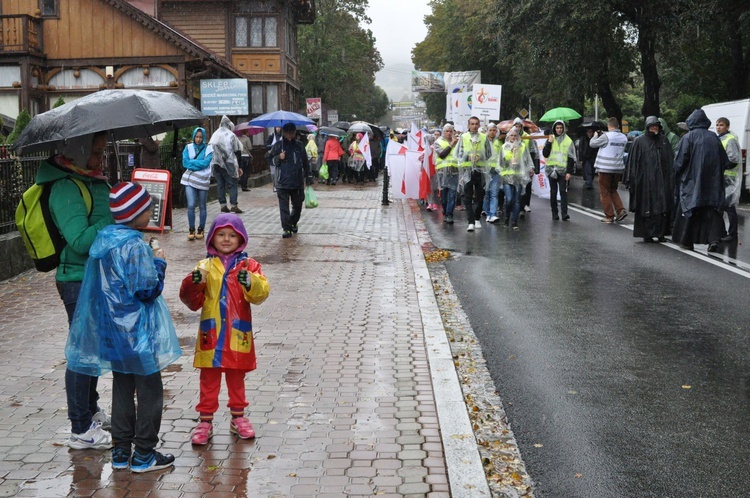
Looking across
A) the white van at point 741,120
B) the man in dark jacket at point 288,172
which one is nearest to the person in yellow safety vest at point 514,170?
the man in dark jacket at point 288,172

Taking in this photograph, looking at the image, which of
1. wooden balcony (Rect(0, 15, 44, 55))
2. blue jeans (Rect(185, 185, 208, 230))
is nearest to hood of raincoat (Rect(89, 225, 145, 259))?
blue jeans (Rect(185, 185, 208, 230))

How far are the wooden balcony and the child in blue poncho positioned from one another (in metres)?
24.2

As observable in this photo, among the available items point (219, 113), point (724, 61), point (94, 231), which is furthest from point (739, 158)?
point (724, 61)

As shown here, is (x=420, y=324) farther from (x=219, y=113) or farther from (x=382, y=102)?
(x=382, y=102)

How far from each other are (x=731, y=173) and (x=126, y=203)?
11734 mm

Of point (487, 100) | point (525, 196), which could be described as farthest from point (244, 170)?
point (525, 196)

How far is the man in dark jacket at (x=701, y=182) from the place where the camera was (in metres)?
12.6

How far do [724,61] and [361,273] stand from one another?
96.9ft

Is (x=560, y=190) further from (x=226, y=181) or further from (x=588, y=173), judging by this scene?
(x=588, y=173)

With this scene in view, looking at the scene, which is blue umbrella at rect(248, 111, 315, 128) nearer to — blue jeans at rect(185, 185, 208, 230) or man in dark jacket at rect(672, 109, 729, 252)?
blue jeans at rect(185, 185, 208, 230)

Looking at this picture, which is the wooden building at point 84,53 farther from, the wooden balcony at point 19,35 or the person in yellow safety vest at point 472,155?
the person in yellow safety vest at point 472,155

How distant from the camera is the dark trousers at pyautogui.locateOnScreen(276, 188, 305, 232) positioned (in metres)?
14.6

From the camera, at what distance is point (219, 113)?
97.3 feet

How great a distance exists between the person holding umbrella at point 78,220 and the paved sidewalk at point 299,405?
15cm
